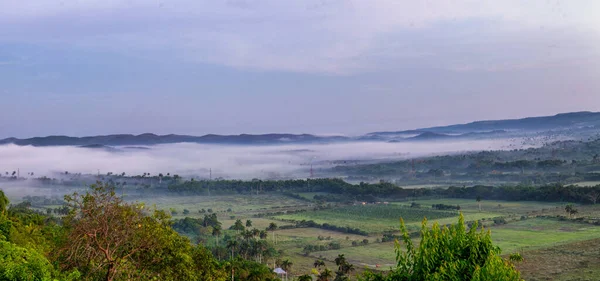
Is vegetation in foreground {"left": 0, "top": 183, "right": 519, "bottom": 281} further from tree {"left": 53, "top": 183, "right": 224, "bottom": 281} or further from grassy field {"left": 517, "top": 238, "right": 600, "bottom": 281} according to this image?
grassy field {"left": 517, "top": 238, "right": 600, "bottom": 281}

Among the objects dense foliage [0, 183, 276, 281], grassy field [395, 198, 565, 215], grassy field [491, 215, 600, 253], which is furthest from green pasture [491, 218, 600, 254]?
dense foliage [0, 183, 276, 281]

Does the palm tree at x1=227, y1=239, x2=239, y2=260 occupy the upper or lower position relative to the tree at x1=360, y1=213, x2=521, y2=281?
lower

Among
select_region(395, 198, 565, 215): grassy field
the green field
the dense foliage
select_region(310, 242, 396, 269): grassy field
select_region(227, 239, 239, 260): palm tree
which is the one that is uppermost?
the dense foliage

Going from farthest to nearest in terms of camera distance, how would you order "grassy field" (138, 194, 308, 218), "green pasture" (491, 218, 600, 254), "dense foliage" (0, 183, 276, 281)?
"grassy field" (138, 194, 308, 218) < "green pasture" (491, 218, 600, 254) < "dense foliage" (0, 183, 276, 281)

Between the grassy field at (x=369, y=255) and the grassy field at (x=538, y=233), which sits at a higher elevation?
the grassy field at (x=538, y=233)

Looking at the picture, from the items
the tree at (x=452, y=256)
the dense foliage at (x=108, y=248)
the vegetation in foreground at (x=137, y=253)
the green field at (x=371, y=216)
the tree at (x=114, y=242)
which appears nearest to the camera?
the tree at (x=452, y=256)

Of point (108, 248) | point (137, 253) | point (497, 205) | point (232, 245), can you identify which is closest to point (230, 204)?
point (497, 205)

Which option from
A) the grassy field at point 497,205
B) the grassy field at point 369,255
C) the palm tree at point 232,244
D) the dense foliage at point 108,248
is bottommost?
the grassy field at point 369,255

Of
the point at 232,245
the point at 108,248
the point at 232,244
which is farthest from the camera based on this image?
the point at 232,245

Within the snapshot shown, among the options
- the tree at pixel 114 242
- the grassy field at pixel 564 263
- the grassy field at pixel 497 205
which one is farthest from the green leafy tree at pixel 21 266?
the grassy field at pixel 497 205

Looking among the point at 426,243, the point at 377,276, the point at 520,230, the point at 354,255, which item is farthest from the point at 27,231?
the point at 520,230

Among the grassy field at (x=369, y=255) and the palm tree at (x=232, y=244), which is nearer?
the grassy field at (x=369, y=255)

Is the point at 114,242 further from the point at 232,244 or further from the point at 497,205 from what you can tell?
the point at 497,205

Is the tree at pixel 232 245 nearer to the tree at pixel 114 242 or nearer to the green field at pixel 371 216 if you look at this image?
the green field at pixel 371 216
